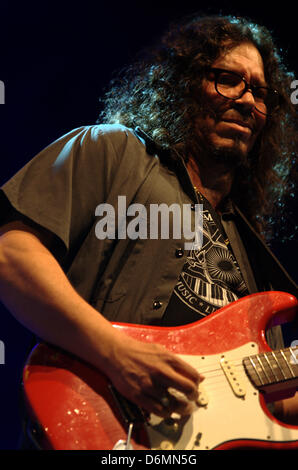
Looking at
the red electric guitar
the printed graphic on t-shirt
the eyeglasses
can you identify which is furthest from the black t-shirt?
the eyeglasses

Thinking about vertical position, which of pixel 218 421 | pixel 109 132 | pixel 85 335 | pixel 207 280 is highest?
pixel 109 132

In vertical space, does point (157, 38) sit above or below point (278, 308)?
above

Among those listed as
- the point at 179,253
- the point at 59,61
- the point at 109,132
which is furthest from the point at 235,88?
the point at 59,61

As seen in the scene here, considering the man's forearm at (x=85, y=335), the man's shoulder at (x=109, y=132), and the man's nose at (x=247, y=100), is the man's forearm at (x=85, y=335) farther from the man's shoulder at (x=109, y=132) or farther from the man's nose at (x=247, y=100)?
the man's nose at (x=247, y=100)

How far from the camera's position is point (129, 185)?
1.55 m

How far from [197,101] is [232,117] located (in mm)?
221

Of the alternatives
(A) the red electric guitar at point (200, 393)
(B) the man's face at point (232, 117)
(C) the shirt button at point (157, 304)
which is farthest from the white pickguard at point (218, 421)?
(B) the man's face at point (232, 117)

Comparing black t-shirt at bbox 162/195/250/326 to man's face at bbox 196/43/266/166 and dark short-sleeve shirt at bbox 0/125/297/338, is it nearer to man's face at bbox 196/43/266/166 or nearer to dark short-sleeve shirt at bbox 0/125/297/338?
dark short-sleeve shirt at bbox 0/125/297/338

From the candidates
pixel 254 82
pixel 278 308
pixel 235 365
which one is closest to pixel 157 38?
pixel 254 82

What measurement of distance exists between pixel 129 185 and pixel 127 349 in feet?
2.08

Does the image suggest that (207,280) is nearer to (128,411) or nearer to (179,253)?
(179,253)

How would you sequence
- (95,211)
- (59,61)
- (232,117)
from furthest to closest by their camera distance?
(59,61)
(232,117)
(95,211)

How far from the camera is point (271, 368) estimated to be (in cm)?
133
